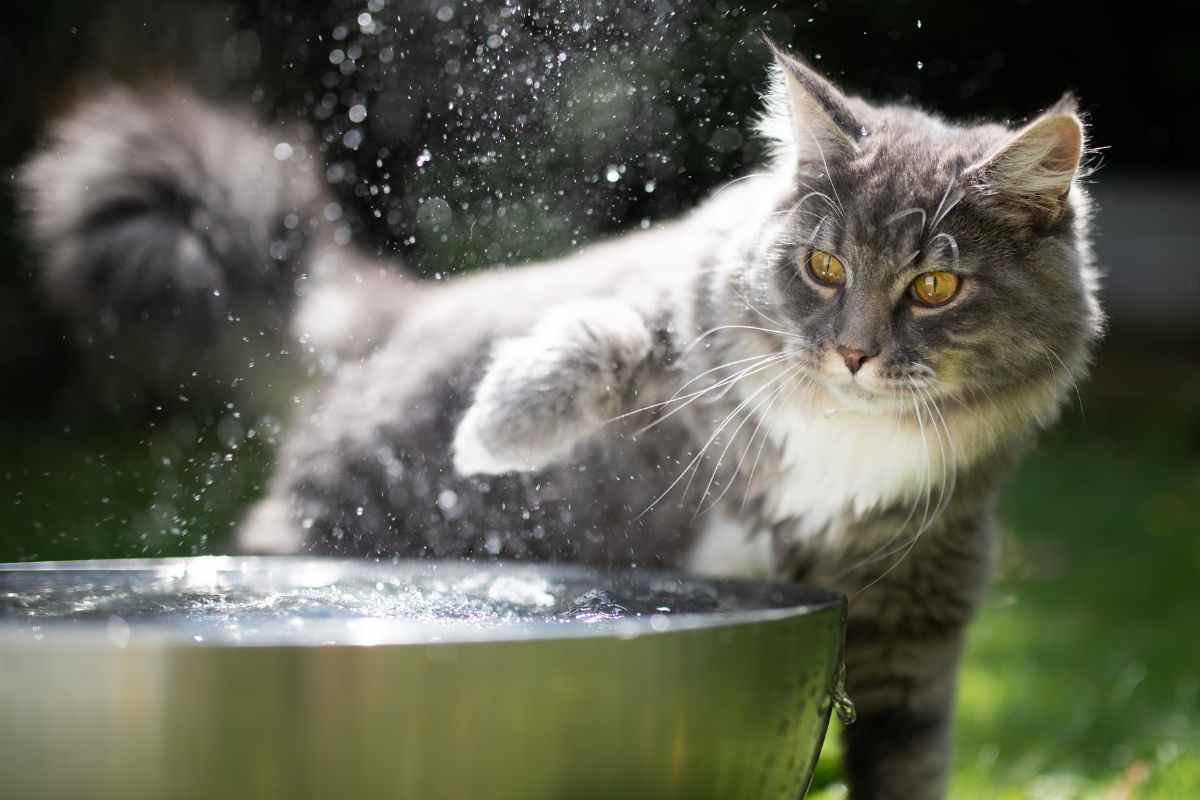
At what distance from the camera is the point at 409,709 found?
0.88 metres

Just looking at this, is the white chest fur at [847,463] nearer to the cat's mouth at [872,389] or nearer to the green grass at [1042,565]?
the cat's mouth at [872,389]

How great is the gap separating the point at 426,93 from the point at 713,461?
91cm

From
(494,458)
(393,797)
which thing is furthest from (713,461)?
(393,797)

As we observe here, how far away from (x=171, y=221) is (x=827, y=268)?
111 centimetres

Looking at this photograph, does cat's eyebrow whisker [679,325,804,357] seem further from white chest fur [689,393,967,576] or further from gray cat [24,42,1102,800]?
white chest fur [689,393,967,576]

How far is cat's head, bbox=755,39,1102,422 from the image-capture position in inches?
58.5

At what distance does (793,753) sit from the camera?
1.10 meters

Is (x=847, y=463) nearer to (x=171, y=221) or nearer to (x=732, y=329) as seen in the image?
(x=732, y=329)

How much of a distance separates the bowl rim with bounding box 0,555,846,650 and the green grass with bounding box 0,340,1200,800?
573mm

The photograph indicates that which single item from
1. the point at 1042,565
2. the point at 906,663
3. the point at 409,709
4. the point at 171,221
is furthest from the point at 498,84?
the point at 1042,565

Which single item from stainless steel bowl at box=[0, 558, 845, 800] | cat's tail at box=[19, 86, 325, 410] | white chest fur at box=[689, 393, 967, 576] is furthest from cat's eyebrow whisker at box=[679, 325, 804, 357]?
cat's tail at box=[19, 86, 325, 410]

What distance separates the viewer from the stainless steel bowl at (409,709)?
86 centimetres

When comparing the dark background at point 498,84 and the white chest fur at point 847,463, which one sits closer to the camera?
the white chest fur at point 847,463

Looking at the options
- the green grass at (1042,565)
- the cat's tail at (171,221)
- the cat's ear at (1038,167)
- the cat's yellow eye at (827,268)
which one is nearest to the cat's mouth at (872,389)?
the cat's yellow eye at (827,268)
